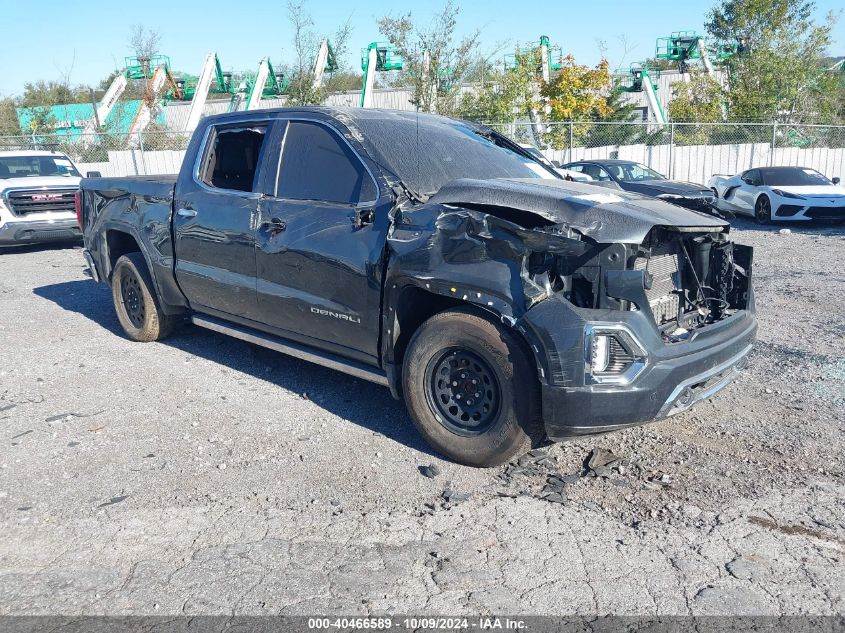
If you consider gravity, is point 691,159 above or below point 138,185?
above

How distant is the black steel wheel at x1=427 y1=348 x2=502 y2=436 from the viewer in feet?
13.2

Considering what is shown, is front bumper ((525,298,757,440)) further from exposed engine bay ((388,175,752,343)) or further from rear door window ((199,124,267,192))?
rear door window ((199,124,267,192))

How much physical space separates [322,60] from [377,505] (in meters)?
26.6

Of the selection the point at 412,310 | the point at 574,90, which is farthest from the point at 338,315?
the point at 574,90

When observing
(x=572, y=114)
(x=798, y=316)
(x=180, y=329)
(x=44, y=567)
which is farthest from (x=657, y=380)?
(x=572, y=114)

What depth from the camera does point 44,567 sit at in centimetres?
335

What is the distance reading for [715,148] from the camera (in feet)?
79.7

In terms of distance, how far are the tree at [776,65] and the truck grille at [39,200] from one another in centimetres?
2568

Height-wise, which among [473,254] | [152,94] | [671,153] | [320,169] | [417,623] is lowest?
[417,623]

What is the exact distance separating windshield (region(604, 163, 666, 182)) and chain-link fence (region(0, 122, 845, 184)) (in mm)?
6284

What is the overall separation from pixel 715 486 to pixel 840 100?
3696cm

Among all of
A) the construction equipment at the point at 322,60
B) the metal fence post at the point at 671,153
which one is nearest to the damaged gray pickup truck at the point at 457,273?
the metal fence post at the point at 671,153

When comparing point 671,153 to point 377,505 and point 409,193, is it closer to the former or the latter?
point 409,193

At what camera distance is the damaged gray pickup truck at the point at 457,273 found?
3.68m
